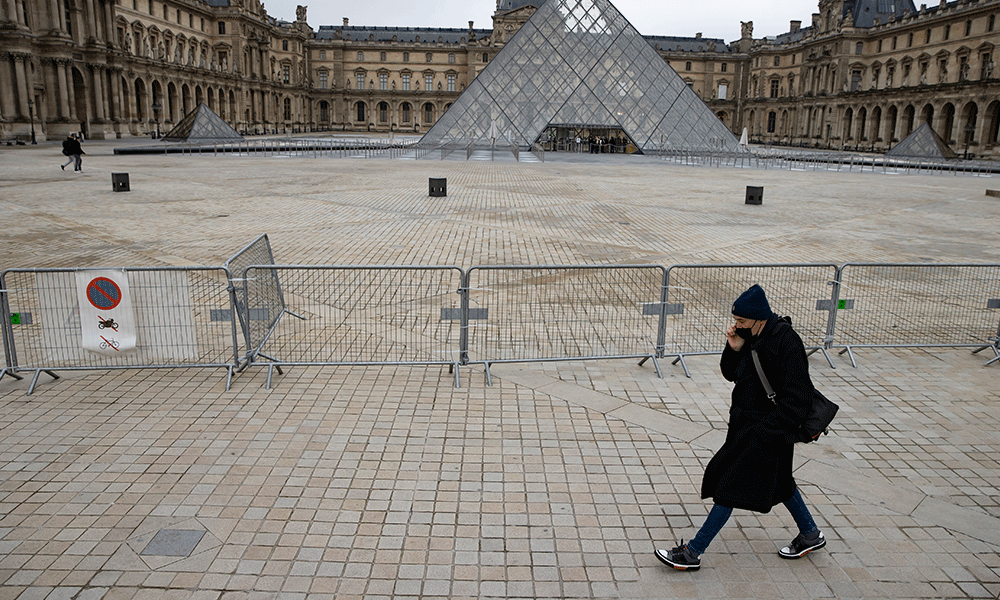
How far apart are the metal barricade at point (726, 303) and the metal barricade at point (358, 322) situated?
2480 mm

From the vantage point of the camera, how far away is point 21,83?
1731 inches

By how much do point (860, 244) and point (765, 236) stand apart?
1.82 meters

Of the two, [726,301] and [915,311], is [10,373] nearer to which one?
[726,301]

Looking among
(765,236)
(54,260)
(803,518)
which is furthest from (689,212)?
(803,518)

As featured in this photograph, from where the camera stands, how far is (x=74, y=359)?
6.83 metres

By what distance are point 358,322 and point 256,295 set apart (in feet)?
5.03

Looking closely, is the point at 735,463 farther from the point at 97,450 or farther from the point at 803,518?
the point at 97,450

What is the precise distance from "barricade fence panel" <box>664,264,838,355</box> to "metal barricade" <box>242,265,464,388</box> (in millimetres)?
2542

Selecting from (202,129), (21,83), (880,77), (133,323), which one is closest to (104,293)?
(133,323)

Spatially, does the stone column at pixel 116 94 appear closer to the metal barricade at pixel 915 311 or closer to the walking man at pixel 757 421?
the metal barricade at pixel 915 311

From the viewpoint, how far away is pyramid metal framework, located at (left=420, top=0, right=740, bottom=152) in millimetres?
44812

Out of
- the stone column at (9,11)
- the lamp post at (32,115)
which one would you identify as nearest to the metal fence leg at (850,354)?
the lamp post at (32,115)

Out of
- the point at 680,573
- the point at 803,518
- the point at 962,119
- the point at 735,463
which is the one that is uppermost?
the point at 962,119

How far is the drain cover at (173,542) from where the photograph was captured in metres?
3.98
